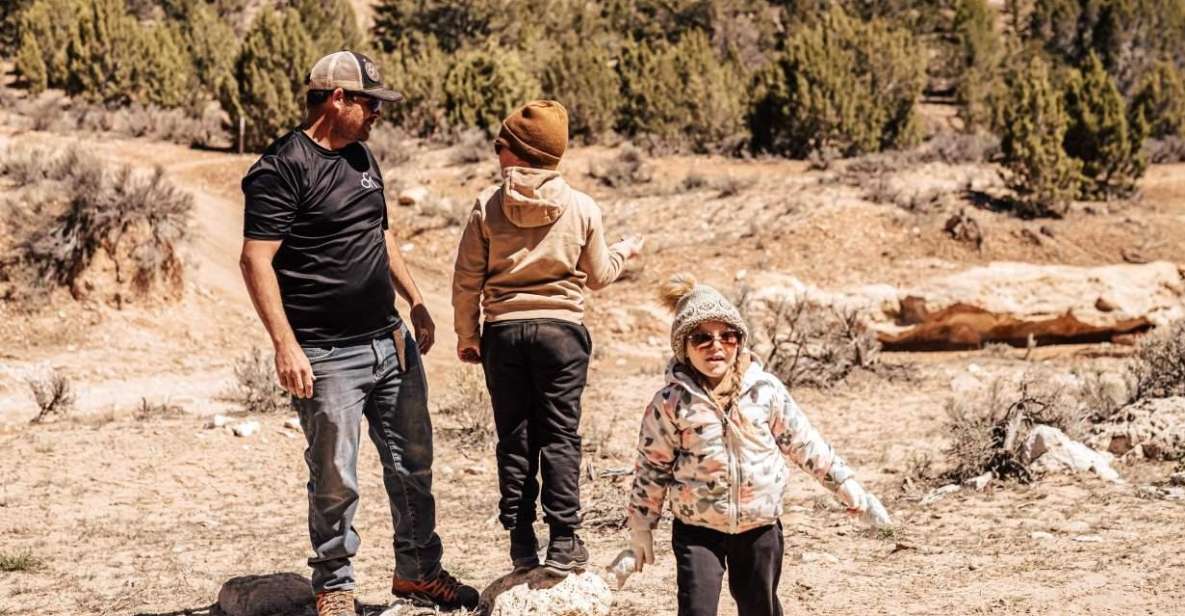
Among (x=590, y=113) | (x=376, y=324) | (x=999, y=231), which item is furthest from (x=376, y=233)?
(x=590, y=113)

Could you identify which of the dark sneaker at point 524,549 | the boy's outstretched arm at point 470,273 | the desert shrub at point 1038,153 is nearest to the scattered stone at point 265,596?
the dark sneaker at point 524,549

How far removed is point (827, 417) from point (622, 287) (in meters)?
4.60

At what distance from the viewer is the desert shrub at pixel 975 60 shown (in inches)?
885

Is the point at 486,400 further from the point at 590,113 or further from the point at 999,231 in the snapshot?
the point at 590,113

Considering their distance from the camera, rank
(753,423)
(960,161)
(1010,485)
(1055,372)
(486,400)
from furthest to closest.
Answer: (960,161) < (1055,372) < (486,400) < (1010,485) < (753,423)

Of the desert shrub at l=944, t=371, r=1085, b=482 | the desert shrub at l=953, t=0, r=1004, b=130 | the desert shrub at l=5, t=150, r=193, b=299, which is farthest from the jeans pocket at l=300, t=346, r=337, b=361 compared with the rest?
the desert shrub at l=953, t=0, r=1004, b=130

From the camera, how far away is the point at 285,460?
21.5 feet

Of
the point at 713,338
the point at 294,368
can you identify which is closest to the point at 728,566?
the point at 713,338

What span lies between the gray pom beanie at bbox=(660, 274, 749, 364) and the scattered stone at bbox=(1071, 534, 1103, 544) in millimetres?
2332

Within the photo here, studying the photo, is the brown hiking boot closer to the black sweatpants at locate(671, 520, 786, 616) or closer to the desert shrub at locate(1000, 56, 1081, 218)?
the black sweatpants at locate(671, 520, 786, 616)

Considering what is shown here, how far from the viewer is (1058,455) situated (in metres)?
5.55

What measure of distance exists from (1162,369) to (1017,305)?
2765 millimetres

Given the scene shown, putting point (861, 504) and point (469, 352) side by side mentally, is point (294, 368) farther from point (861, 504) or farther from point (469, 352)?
point (861, 504)

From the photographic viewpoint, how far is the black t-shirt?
324 centimetres
